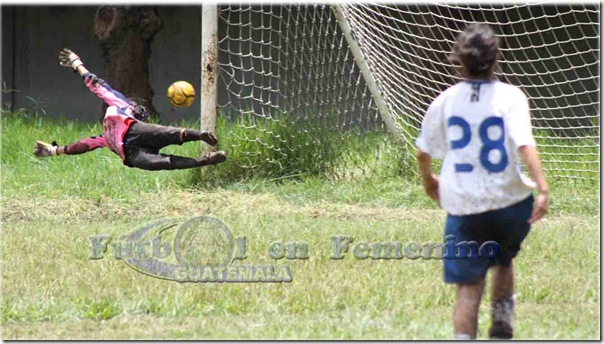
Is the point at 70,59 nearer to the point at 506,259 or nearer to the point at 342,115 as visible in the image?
the point at 506,259

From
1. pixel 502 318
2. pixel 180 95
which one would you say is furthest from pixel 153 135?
pixel 502 318

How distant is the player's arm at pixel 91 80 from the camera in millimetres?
6770

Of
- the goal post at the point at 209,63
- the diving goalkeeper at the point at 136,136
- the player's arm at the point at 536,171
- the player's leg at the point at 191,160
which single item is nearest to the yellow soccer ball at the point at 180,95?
the diving goalkeeper at the point at 136,136

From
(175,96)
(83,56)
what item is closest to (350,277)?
(175,96)

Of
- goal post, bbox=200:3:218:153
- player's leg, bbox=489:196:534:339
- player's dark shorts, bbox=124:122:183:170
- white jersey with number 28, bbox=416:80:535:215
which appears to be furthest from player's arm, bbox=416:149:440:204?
goal post, bbox=200:3:218:153

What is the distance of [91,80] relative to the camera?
679 centimetres

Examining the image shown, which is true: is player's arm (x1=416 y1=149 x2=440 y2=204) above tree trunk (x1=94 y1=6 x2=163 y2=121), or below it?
below

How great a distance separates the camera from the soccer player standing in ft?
13.9

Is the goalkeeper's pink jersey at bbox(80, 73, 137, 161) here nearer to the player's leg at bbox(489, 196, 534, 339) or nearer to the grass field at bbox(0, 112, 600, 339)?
the grass field at bbox(0, 112, 600, 339)

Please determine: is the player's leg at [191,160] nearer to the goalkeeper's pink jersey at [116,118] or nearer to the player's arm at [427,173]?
the goalkeeper's pink jersey at [116,118]

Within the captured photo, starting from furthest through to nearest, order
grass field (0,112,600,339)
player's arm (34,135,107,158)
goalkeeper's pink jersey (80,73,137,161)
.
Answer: player's arm (34,135,107,158) < goalkeeper's pink jersey (80,73,137,161) < grass field (0,112,600,339)

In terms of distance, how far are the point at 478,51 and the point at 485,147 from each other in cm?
39

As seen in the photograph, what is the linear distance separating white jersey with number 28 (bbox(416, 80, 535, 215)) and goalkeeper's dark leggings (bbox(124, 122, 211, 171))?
323cm

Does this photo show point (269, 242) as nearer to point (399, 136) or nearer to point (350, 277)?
point (350, 277)
